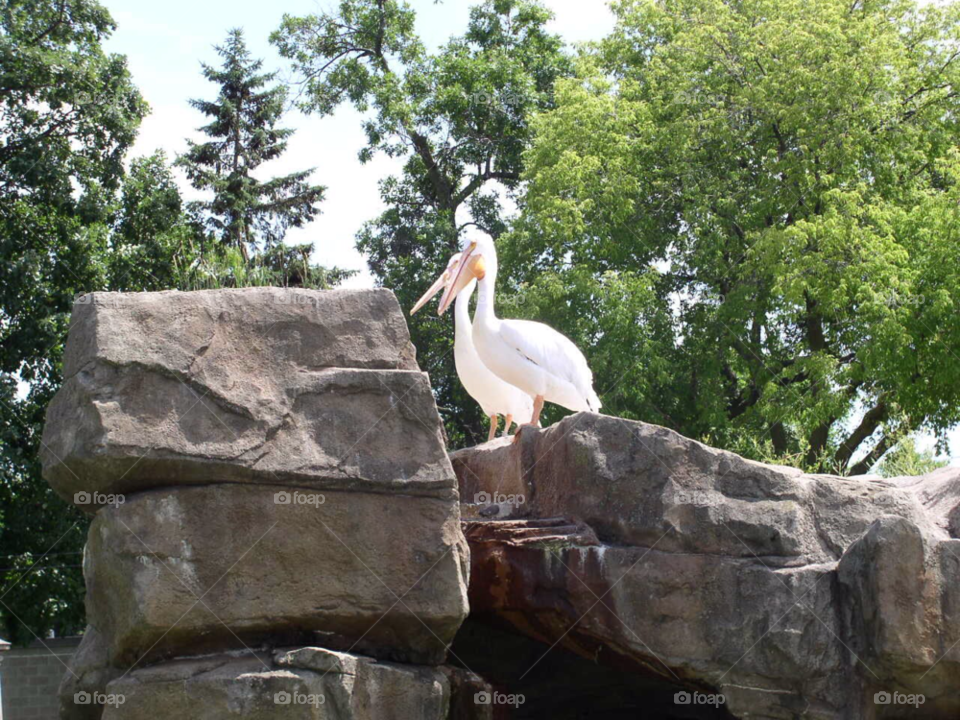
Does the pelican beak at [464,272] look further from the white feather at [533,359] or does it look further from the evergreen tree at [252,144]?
the evergreen tree at [252,144]

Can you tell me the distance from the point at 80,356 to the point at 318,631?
7.44 ft

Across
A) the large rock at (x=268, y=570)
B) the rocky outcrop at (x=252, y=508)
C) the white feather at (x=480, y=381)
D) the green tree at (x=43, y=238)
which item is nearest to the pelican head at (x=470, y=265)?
the white feather at (x=480, y=381)

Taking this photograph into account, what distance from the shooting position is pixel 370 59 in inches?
1161

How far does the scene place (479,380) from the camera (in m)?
11.8

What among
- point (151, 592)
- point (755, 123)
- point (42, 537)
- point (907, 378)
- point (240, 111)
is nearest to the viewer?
point (151, 592)

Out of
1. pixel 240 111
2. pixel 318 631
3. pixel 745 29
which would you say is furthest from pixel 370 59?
pixel 318 631

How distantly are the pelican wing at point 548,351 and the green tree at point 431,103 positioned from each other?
48.5ft

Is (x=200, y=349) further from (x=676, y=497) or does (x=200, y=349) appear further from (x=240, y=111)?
(x=240, y=111)

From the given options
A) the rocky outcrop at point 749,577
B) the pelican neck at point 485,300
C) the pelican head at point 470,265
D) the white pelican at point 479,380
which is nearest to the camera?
the rocky outcrop at point 749,577

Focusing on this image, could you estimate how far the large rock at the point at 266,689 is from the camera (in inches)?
279

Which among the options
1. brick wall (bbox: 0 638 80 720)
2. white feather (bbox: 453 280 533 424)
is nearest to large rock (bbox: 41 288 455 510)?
white feather (bbox: 453 280 533 424)

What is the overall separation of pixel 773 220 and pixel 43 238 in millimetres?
12981

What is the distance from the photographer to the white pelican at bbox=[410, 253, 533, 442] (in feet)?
38.7

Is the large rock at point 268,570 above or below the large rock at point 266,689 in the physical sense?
above
